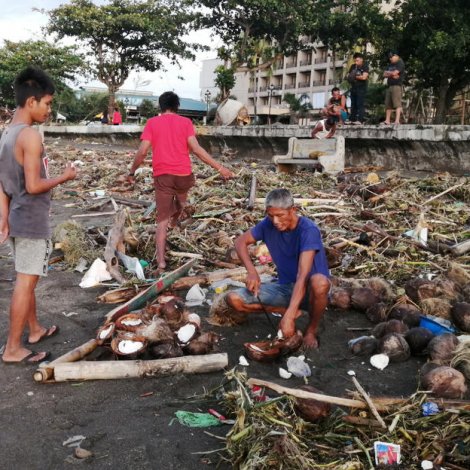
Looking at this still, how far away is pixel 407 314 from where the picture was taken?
4.25 meters

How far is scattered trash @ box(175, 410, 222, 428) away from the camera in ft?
9.37

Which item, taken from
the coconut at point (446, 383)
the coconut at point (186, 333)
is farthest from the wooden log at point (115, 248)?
the coconut at point (446, 383)

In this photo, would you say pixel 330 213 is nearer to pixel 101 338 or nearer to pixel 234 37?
pixel 101 338

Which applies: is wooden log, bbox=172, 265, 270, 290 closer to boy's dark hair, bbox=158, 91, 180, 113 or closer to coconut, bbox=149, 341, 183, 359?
coconut, bbox=149, 341, 183, 359

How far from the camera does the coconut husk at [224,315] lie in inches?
172

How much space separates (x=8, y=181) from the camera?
3.48 m

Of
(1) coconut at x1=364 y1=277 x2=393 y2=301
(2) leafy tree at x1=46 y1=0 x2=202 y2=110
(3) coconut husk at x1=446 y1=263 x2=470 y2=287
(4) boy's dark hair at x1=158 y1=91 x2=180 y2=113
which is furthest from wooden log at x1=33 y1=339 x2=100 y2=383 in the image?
(2) leafy tree at x1=46 y1=0 x2=202 y2=110

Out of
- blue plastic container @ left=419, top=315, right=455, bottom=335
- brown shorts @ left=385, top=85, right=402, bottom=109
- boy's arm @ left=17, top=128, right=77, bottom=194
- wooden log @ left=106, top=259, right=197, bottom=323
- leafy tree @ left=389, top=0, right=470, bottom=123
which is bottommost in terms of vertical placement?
blue plastic container @ left=419, top=315, right=455, bottom=335

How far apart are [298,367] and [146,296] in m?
1.74

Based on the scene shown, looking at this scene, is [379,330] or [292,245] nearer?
[292,245]

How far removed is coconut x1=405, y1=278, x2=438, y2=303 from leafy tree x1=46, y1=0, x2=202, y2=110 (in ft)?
97.2

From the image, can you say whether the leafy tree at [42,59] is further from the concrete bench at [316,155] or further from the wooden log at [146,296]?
the wooden log at [146,296]

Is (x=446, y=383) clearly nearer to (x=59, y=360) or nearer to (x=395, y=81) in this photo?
(x=59, y=360)

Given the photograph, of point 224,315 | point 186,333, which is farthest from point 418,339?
point 186,333
